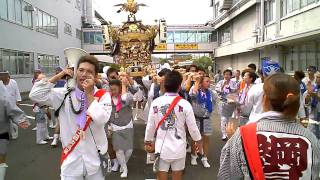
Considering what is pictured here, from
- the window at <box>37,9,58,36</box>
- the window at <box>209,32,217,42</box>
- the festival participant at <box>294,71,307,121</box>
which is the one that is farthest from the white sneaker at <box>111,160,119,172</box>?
the window at <box>209,32,217,42</box>

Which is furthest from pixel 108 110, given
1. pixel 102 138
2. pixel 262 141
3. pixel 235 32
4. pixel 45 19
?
pixel 235 32

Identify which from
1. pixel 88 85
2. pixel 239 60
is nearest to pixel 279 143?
pixel 88 85

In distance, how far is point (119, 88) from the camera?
6.25 m

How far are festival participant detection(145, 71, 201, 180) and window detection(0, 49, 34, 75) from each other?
1720cm

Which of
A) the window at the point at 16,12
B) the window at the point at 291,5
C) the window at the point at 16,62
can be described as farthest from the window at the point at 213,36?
the window at the point at 16,62

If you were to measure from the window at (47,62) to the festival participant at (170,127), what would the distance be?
25.1 meters

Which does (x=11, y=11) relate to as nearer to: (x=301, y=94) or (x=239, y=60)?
(x=301, y=94)

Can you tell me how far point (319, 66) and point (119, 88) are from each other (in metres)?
14.1

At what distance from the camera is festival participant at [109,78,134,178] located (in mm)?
6152

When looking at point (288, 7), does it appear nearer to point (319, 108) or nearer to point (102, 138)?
point (319, 108)

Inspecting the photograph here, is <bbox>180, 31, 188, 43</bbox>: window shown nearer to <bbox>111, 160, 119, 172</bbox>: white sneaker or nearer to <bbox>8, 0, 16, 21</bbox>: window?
<bbox>8, 0, 16, 21</bbox>: window

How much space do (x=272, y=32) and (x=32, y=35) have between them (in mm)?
17812

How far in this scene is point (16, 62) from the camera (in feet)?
73.5

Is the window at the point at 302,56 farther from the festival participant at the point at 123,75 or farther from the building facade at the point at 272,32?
the festival participant at the point at 123,75
